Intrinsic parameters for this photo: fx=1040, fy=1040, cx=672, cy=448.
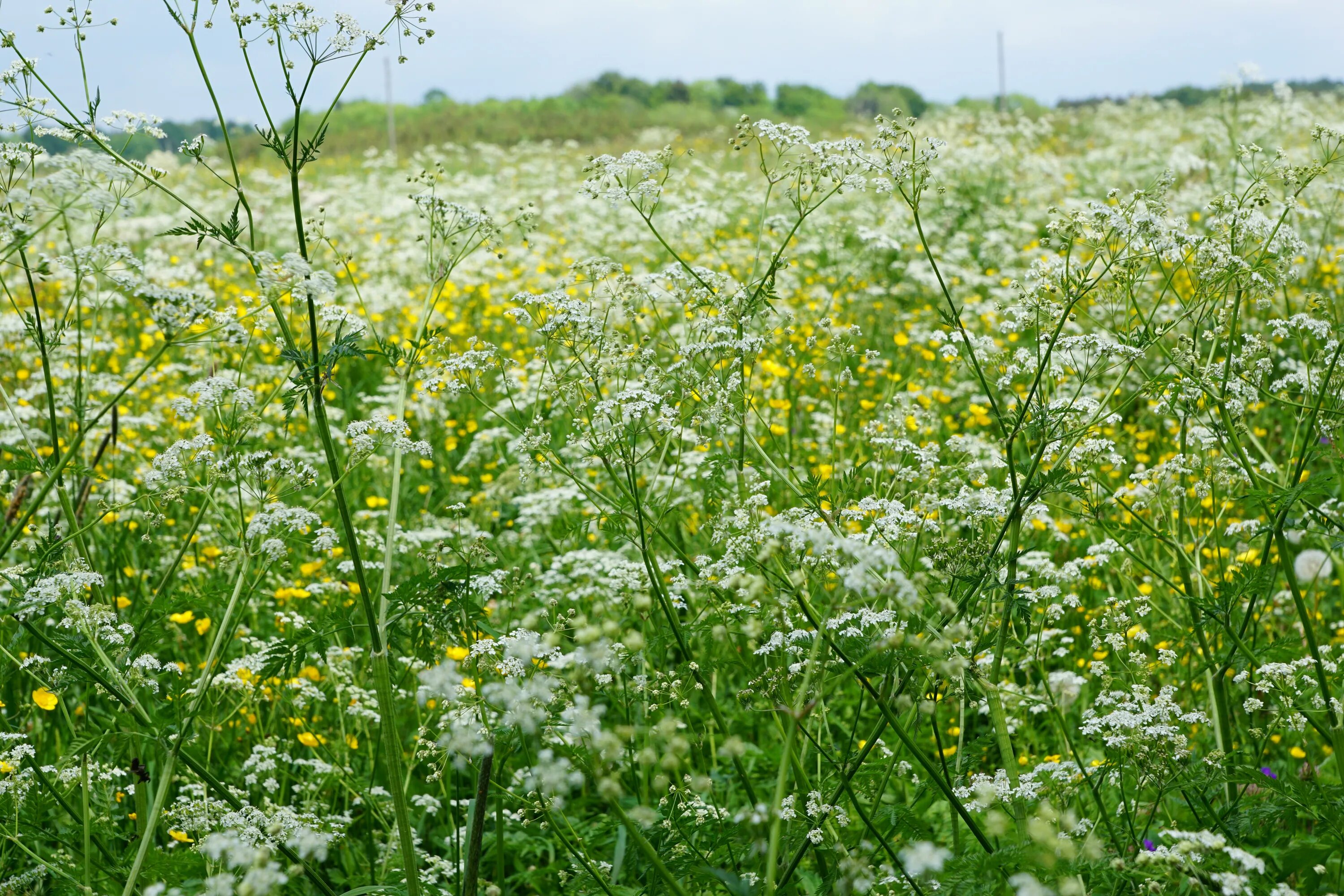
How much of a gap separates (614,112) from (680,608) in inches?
1256

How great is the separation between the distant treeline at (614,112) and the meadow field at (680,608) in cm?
1982

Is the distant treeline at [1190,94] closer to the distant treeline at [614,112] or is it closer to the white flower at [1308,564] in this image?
the distant treeline at [614,112]

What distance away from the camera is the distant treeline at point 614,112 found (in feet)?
93.0

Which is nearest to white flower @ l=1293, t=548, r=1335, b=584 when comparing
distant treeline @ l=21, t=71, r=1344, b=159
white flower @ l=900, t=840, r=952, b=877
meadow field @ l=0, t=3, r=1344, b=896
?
meadow field @ l=0, t=3, r=1344, b=896

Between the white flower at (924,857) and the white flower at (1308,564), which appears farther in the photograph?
the white flower at (1308,564)

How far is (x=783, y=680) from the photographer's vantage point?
8.09ft

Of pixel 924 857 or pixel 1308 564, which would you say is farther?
pixel 1308 564

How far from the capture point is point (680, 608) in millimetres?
3309

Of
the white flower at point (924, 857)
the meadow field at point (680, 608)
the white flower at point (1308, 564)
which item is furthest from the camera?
the white flower at point (1308, 564)

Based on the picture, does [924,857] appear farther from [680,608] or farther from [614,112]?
[614,112]

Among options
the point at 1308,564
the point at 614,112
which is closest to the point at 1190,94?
the point at 614,112

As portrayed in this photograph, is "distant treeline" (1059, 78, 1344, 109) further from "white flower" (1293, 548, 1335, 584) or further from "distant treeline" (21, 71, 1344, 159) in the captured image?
"white flower" (1293, 548, 1335, 584)

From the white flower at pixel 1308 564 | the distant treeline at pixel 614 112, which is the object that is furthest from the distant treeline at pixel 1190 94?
the white flower at pixel 1308 564

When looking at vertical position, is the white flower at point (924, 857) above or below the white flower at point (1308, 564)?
above
